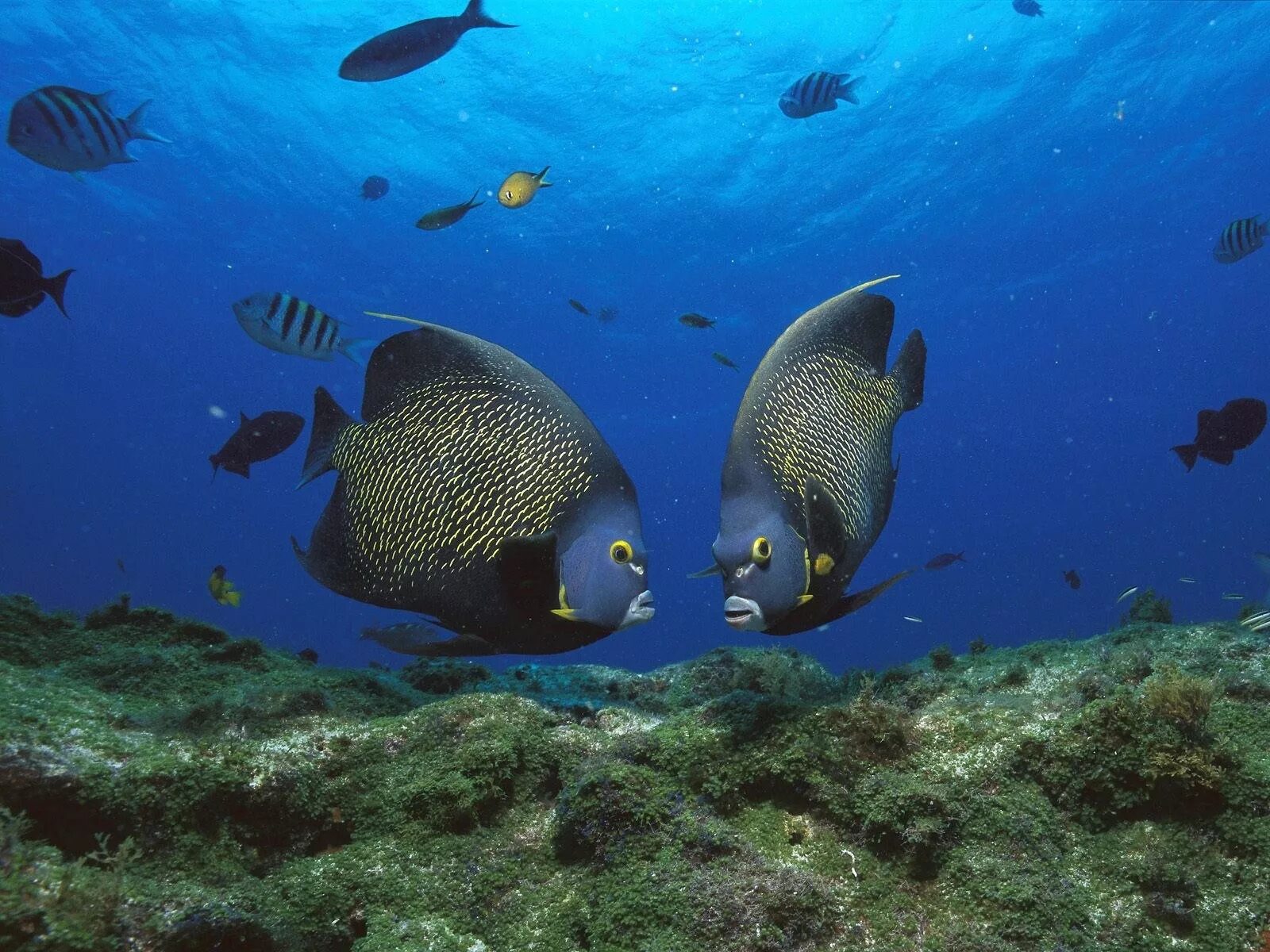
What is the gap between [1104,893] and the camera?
89.0 inches

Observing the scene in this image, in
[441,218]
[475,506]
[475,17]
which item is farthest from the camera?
[441,218]

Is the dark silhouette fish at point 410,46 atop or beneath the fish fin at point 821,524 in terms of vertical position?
atop

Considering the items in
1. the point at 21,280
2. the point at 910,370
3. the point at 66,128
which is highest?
the point at 66,128

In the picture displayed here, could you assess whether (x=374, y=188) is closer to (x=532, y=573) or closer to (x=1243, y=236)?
(x=532, y=573)

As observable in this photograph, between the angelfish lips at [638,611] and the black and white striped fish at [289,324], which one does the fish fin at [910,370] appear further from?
the black and white striped fish at [289,324]

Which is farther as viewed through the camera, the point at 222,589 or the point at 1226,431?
the point at 222,589

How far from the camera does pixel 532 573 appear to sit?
260 centimetres

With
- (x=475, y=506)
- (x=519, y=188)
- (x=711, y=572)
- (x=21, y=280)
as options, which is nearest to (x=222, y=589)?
(x=21, y=280)

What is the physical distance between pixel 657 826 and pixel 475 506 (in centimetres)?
143

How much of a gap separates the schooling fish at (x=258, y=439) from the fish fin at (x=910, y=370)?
503 centimetres

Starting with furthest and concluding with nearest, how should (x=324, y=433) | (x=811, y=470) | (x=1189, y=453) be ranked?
(x=1189, y=453) < (x=324, y=433) < (x=811, y=470)

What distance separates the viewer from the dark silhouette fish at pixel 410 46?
5203mm

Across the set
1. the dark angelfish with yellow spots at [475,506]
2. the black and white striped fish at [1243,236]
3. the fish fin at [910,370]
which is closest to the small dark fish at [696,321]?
the black and white striped fish at [1243,236]

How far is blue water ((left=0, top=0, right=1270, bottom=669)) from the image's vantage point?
2495 centimetres
